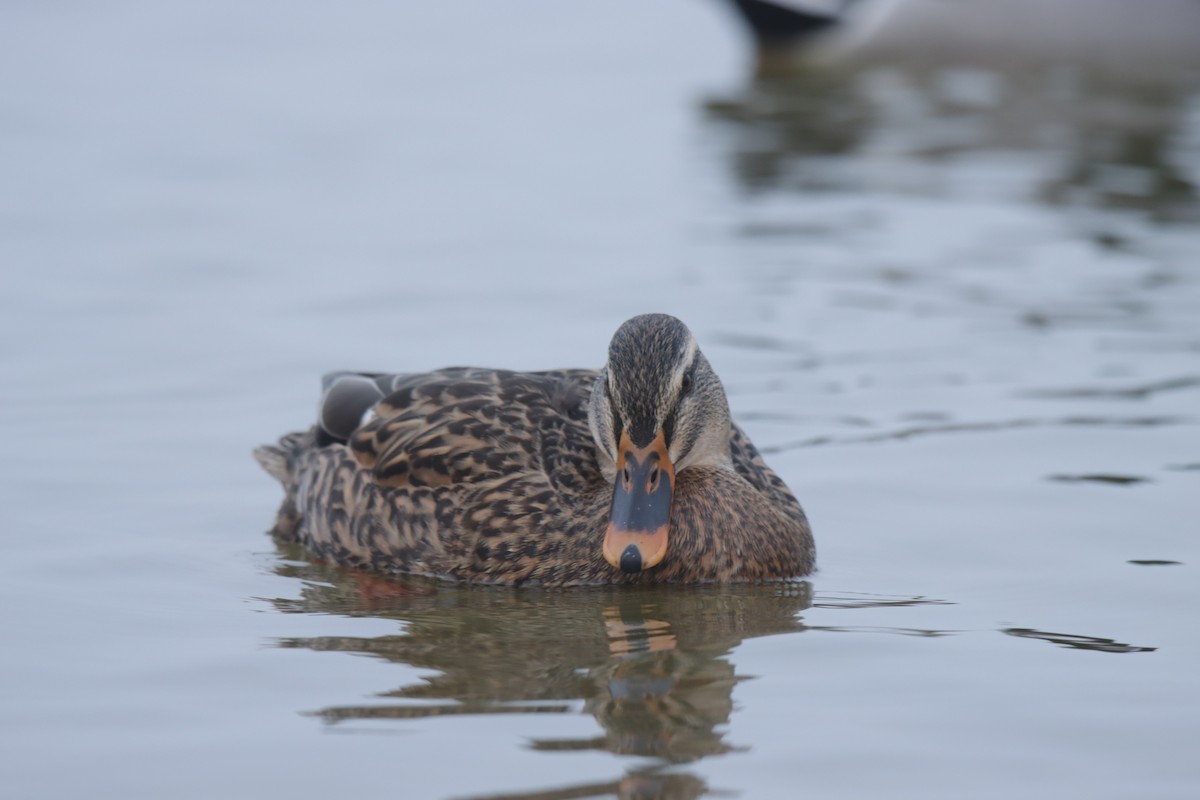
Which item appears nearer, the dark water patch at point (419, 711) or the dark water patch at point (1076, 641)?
the dark water patch at point (419, 711)

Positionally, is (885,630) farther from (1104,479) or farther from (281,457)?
(281,457)

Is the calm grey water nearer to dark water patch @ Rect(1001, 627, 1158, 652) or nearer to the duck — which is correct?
dark water patch @ Rect(1001, 627, 1158, 652)

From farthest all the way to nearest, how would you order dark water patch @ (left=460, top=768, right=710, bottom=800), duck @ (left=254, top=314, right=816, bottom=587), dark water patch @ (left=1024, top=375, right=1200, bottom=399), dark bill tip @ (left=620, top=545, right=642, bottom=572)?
dark water patch @ (left=1024, top=375, right=1200, bottom=399) < duck @ (left=254, top=314, right=816, bottom=587) < dark bill tip @ (left=620, top=545, right=642, bottom=572) < dark water patch @ (left=460, top=768, right=710, bottom=800)

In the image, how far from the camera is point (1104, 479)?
8.56 metres

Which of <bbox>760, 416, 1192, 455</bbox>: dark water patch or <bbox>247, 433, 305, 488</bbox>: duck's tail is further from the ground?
<bbox>760, 416, 1192, 455</bbox>: dark water patch

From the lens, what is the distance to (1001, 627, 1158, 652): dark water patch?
6.43 metres

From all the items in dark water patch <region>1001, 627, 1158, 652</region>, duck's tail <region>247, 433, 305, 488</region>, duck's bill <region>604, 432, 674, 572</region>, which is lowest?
dark water patch <region>1001, 627, 1158, 652</region>

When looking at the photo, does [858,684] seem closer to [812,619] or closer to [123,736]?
[812,619]

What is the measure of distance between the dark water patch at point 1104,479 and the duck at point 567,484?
141cm

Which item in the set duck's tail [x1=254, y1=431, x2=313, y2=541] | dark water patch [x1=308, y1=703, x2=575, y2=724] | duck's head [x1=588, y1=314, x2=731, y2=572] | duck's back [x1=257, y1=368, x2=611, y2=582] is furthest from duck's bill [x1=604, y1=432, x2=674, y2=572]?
duck's tail [x1=254, y1=431, x2=313, y2=541]

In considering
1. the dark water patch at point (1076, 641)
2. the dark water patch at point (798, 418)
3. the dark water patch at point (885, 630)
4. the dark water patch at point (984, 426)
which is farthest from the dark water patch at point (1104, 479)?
the dark water patch at point (885, 630)

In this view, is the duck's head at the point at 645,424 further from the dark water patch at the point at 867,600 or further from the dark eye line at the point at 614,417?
the dark water patch at the point at 867,600

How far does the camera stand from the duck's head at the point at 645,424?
23.2 ft

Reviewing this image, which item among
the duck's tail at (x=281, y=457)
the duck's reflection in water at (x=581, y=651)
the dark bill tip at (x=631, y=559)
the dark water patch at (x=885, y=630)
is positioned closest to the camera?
the duck's reflection in water at (x=581, y=651)
